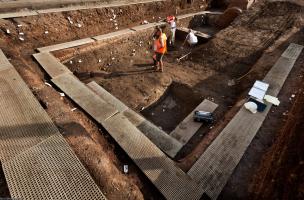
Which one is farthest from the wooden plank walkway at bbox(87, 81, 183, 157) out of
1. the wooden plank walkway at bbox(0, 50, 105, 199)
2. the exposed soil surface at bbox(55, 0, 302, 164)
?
the wooden plank walkway at bbox(0, 50, 105, 199)

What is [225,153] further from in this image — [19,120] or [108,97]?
[19,120]

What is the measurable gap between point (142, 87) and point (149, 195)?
3.83 metres

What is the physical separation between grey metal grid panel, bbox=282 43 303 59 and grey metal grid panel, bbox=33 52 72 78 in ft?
22.8

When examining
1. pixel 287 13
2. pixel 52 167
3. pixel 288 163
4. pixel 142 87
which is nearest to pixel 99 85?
pixel 142 87

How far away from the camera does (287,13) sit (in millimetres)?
9227

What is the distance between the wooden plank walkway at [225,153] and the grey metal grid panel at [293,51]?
10.3 feet

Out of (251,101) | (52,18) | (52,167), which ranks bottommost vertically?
(251,101)

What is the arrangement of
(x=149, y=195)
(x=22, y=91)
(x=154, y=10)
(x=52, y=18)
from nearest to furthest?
(x=149, y=195) → (x=22, y=91) → (x=52, y=18) → (x=154, y=10)

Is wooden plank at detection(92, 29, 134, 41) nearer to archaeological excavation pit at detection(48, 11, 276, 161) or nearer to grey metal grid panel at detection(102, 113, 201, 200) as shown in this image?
archaeological excavation pit at detection(48, 11, 276, 161)

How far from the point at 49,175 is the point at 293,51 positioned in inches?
315

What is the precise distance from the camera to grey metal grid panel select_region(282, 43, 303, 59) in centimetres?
669

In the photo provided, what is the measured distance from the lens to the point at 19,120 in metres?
3.70

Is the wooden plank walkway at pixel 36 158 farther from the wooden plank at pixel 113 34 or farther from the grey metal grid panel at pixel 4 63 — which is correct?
the wooden plank at pixel 113 34

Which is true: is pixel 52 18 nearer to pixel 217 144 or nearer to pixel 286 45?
pixel 217 144
